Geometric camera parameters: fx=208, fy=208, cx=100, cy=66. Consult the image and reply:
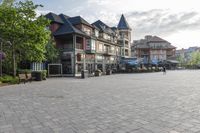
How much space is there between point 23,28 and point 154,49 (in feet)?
256

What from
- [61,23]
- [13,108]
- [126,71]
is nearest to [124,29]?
[126,71]

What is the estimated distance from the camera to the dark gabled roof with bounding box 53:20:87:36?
36219 millimetres

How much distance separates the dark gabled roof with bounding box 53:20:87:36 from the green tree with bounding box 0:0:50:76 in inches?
513

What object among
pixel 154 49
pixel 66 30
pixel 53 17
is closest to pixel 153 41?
pixel 154 49

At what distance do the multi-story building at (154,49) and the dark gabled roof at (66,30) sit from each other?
5884cm

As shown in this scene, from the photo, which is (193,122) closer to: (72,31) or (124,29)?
(72,31)

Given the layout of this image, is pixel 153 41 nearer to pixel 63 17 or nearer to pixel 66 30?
pixel 63 17

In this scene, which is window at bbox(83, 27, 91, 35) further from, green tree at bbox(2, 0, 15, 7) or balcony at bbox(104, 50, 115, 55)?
green tree at bbox(2, 0, 15, 7)

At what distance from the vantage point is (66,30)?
37.2m

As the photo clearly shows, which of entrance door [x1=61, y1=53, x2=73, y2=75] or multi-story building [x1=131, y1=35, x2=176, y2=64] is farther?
multi-story building [x1=131, y1=35, x2=176, y2=64]

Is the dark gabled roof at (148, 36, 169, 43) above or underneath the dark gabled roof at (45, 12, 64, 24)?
above

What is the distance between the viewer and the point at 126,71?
47.0 metres

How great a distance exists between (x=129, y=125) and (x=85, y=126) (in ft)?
3.96

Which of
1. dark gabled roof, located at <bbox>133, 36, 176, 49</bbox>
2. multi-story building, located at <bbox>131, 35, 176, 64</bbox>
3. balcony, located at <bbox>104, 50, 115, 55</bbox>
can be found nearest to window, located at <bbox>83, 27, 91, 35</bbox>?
balcony, located at <bbox>104, 50, 115, 55</bbox>
